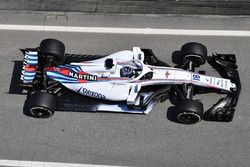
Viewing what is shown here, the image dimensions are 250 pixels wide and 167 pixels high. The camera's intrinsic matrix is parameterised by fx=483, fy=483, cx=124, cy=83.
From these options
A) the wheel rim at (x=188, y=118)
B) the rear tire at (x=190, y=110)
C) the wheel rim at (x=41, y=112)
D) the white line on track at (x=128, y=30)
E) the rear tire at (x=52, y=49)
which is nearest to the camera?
the rear tire at (x=190, y=110)

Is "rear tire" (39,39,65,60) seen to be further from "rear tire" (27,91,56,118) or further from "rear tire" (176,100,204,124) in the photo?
"rear tire" (176,100,204,124)

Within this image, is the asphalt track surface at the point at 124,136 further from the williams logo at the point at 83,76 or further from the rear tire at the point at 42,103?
the williams logo at the point at 83,76

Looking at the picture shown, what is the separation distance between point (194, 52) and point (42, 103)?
3.99 m

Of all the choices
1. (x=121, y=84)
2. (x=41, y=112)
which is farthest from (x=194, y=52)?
(x=41, y=112)

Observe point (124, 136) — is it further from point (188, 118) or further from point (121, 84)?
point (188, 118)

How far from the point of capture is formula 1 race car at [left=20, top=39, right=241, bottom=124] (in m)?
11.5

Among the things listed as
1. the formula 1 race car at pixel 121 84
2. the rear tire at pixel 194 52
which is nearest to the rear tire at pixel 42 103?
the formula 1 race car at pixel 121 84

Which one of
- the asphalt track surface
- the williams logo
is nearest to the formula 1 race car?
the williams logo

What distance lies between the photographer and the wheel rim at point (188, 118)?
37.6 ft

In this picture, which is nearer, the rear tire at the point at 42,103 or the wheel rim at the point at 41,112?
the rear tire at the point at 42,103

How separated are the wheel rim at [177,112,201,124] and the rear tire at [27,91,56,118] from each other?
10.0 ft

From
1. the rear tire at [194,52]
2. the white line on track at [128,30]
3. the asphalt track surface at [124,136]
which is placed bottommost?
the asphalt track surface at [124,136]

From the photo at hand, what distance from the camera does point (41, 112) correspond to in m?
11.8

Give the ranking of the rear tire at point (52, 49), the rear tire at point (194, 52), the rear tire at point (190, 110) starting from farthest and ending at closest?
the rear tire at point (194, 52)
the rear tire at point (52, 49)
the rear tire at point (190, 110)
